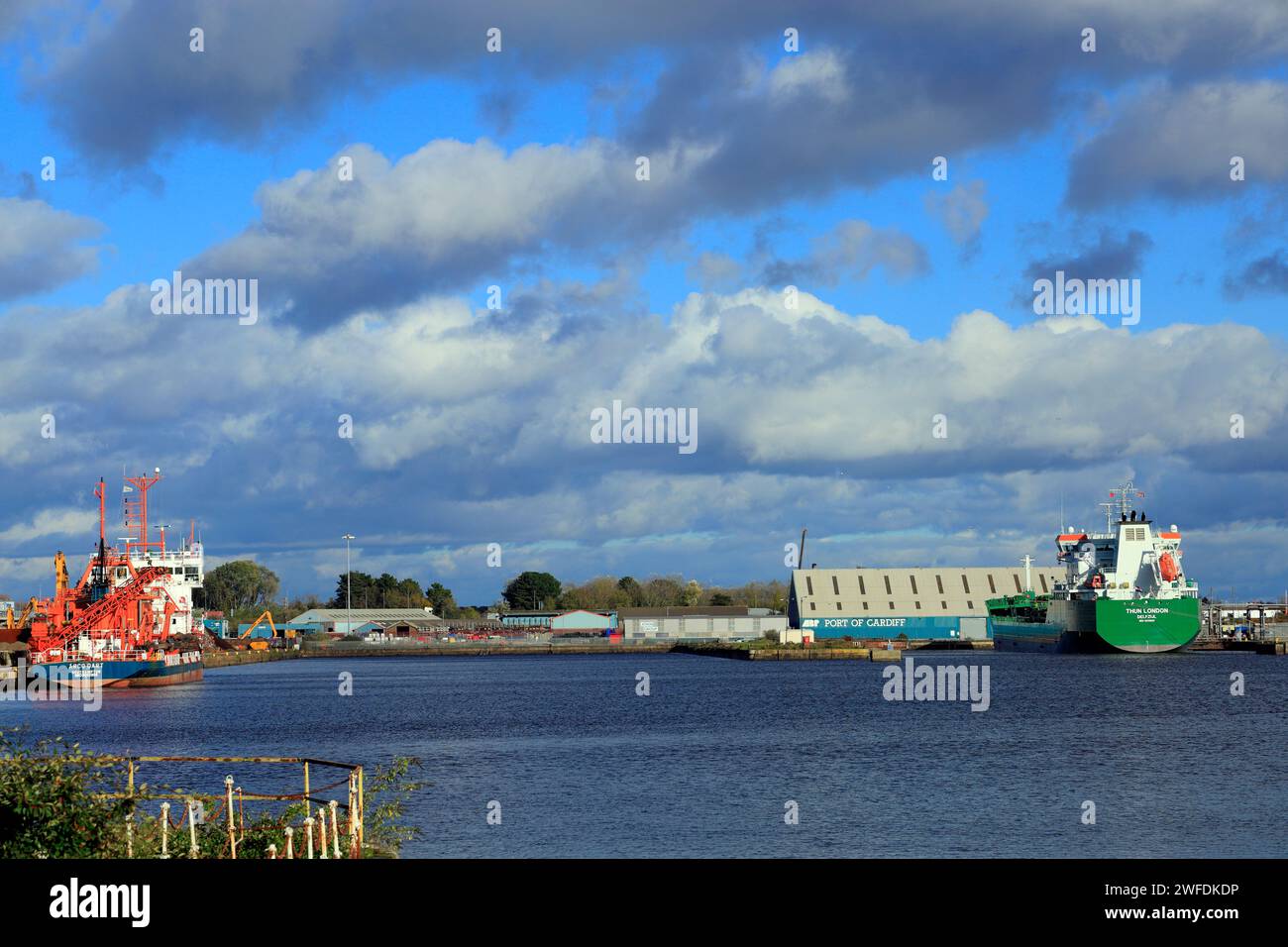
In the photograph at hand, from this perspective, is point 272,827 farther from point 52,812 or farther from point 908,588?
point 908,588

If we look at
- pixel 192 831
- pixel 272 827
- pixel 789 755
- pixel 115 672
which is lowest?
pixel 115 672

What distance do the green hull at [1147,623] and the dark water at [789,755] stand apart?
16.7 metres

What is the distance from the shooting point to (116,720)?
74.4 m

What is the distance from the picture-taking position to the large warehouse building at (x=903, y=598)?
174125 millimetres

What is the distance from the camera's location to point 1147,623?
12494 cm

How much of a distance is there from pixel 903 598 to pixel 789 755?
425 feet

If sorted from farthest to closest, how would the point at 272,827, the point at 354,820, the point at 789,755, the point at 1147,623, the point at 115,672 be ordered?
the point at 1147,623, the point at 115,672, the point at 789,755, the point at 272,827, the point at 354,820

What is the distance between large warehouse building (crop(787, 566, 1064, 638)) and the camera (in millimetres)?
174125

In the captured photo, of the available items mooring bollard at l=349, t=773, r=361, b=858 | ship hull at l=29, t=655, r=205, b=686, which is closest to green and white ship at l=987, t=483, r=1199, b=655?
ship hull at l=29, t=655, r=205, b=686

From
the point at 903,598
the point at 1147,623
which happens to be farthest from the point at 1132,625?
the point at 903,598

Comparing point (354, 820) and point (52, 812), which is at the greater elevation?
point (52, 812)

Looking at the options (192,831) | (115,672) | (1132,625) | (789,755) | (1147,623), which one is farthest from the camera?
(1147,623)

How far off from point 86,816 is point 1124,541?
122 meters
